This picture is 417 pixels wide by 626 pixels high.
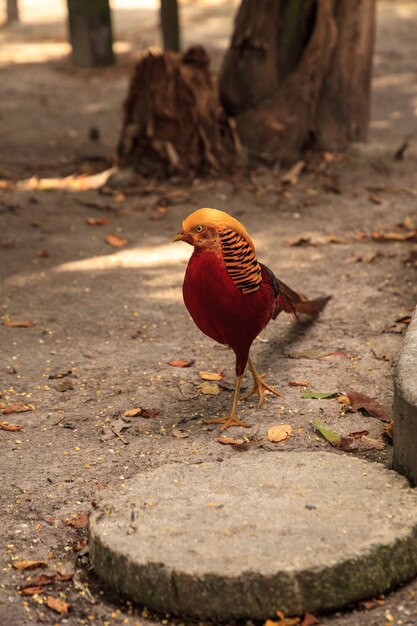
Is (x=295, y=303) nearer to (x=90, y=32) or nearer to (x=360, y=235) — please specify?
(x=360, y=235)

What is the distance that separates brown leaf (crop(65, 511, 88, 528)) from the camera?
3113mm

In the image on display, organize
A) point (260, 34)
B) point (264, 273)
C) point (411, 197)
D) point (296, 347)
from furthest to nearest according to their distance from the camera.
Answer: point (260, 34) → point (411, 197) → point (296, 347) → point (264, 273)

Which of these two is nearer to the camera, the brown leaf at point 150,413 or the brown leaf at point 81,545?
the brown leaf at point 81,545

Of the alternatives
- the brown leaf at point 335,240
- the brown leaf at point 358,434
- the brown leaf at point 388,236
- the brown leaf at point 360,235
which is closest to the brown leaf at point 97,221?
the brown leaf at point 335,240

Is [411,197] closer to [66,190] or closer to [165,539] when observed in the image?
[66,190]

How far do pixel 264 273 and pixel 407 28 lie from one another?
35.0ft

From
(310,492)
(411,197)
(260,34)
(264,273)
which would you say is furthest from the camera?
(260,34)

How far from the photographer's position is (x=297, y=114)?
25.1ft

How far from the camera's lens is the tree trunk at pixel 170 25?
11039 millimetres

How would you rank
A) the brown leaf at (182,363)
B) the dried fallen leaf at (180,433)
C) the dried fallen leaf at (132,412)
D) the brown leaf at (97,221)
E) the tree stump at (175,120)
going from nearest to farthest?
1. the dried fallen leaf at (180,433)
2. the dried fallen leaf at (132,412)
3. the brown leaf at (182,363)
4. the brown leaf at (97,221)
5. the tree stump at (175,120)

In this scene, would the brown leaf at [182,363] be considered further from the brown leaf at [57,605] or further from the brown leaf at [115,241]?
the brown leaf at [115,241]

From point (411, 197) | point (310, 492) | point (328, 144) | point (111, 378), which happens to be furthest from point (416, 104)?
point (310, 492)

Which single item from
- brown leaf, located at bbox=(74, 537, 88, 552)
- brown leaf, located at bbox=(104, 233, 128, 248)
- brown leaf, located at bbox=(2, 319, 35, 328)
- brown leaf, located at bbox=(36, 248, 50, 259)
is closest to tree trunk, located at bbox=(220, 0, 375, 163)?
brown leaf, located at bbox=(104, 233, 128, 248)

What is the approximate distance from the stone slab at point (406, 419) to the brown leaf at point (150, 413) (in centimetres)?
112
